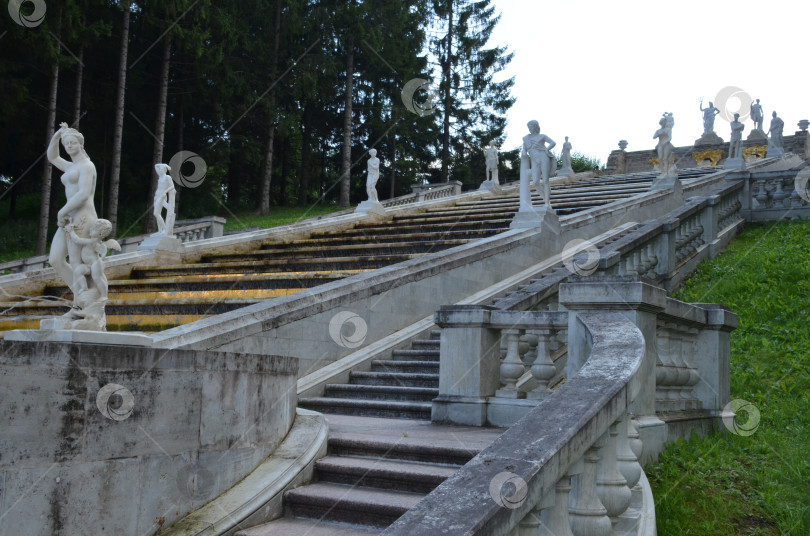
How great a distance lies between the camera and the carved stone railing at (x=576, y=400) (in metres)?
2.94

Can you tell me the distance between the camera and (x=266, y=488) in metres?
4.84

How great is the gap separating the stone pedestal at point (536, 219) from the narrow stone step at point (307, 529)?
30.7ft

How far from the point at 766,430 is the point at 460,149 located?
43.2 m

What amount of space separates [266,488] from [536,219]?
31.3 ft

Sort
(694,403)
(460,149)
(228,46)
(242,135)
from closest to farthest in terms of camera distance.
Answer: (694,403) → (228,46) → (242,135) → (460,149)

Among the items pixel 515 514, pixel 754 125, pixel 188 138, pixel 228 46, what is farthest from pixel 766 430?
pixel 754 125

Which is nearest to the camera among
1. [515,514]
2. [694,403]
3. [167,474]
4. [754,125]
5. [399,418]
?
[515,514]

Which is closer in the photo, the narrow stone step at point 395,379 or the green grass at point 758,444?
the green grass at point 758,444

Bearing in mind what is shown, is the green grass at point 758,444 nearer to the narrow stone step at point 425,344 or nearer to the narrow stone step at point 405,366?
the narrow stone step at point 405,366

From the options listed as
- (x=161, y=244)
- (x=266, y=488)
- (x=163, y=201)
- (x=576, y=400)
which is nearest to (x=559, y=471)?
(x=576, y=400)

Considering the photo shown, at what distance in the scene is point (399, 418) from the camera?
7.24m

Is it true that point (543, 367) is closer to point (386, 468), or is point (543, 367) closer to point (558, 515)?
point (386, 468)

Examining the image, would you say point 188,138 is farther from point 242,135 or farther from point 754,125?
point 754,125

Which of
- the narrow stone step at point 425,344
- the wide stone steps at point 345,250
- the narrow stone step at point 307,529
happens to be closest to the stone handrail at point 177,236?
the wide stone steps at point 345,250
